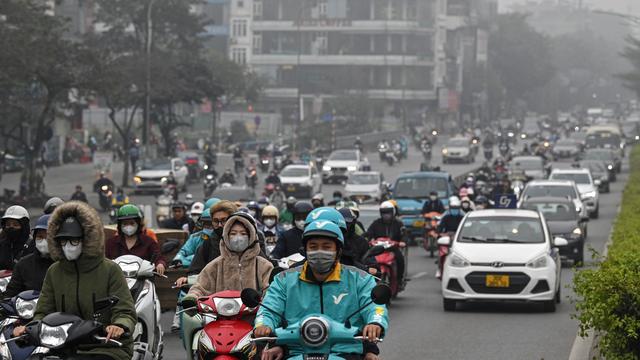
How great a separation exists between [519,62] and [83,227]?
6986 inches

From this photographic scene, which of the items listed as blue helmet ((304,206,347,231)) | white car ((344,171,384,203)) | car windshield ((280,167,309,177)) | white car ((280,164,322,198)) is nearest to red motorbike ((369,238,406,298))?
blue helmet ((304,206,347,231))

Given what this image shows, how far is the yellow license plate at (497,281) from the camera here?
21156mm

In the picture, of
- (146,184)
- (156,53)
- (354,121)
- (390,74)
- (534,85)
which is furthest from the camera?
(534,85)

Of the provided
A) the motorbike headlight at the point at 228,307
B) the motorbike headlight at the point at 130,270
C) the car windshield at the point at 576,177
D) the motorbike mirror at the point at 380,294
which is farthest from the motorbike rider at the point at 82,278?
the car windshield at the point at 576,177

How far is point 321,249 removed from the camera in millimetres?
8789

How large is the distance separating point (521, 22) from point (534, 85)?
1374 cm

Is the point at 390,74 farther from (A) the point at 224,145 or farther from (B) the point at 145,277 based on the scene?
(B) the point at 145,277

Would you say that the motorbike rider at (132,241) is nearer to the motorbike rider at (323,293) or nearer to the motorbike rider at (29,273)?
the motorbike rider at (29,273)

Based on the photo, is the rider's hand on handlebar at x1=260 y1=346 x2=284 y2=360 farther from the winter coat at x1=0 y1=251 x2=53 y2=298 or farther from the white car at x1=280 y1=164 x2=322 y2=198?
the white car at x1=280 y1=164 x2=322 y2=198

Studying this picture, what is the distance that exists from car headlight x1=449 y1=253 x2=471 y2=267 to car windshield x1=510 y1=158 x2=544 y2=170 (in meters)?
40.8

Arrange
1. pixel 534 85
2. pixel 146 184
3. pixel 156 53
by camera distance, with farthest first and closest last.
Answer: pixel 534 85, pixel 156 53, pixel 146 184

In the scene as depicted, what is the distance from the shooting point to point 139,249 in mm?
14953

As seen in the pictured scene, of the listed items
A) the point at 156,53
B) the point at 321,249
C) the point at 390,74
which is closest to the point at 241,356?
the point at 321,249

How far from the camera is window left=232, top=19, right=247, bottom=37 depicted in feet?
527
